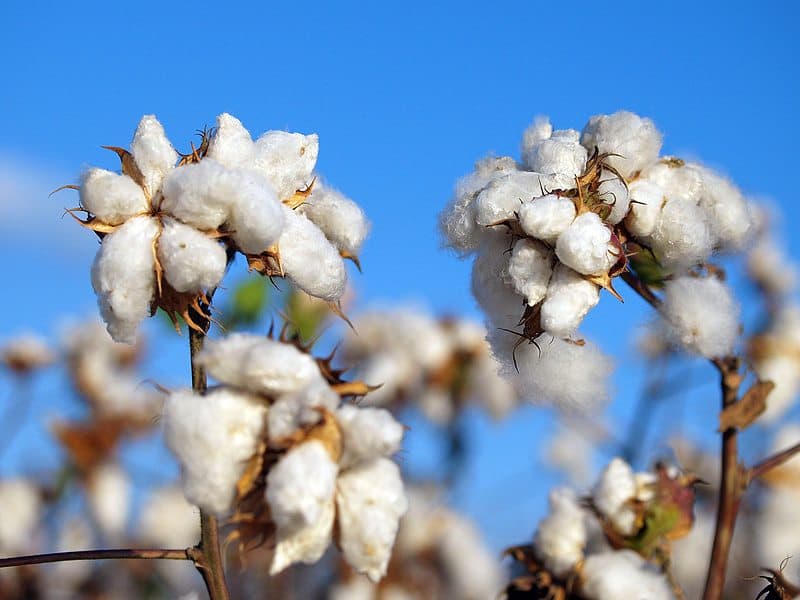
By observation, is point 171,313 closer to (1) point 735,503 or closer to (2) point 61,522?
(1) point 735,503

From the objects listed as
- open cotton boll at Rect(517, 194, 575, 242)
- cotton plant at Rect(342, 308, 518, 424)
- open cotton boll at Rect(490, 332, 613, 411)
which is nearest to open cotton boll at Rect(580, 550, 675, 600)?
open cotton boll at Rect(490, 332, 613, 411)

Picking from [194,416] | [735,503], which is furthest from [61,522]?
[194,416]

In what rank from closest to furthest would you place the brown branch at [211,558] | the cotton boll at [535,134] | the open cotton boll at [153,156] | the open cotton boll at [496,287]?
the brown branch at [211,558]
the open cotton boll at [153,156]
the open cotton boll at [496,287]
the cotton boll at [535,134]

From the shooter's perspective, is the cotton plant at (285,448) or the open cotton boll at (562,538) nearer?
the cotton plant at (285,448)

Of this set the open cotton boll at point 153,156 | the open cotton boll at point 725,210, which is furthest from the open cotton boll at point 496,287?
the open cotton boll at point 153,156

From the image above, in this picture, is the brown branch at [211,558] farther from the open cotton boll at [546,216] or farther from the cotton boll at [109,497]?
the cotton boll at [109,497]

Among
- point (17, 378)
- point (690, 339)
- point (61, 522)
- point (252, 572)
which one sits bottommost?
point (690, 339)

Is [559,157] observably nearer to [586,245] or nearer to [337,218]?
[586,245]
